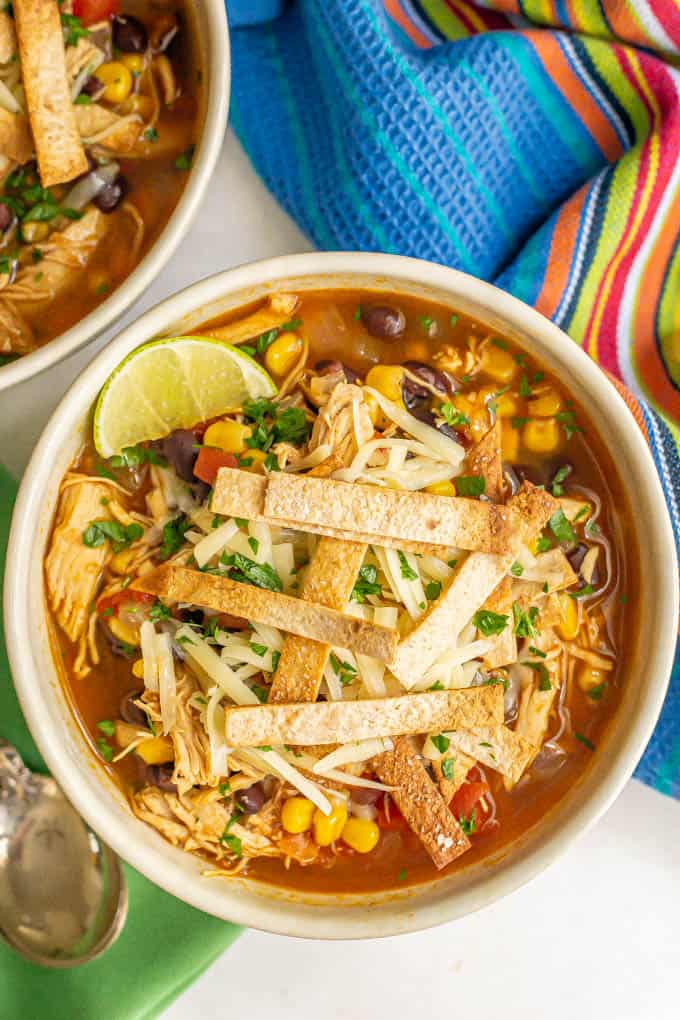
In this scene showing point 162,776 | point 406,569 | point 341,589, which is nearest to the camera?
point 341,589

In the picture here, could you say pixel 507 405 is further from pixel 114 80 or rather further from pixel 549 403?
pixel 114 80

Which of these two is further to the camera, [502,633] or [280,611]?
[502,633]

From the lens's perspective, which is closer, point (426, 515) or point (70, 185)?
point (426, 515)

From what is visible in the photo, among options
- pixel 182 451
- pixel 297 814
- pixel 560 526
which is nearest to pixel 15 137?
pixel 182 451

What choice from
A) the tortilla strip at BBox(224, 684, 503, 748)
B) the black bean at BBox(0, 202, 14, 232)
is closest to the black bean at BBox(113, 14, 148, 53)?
the black bean at BBox(0, 202, 14, 232)

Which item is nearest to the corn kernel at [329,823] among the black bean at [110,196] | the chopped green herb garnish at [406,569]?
the chopped green herb garnish at [406,569]

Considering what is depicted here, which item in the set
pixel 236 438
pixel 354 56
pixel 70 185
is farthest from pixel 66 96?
pixel 236 438

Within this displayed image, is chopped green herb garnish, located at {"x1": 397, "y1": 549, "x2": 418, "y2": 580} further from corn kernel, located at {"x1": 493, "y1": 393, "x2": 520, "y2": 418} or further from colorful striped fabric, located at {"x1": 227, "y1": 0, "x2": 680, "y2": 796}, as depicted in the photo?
colorful striped fabric, located at {"x1": 227, "y1": 0, "x2": 680, "y2": 796}

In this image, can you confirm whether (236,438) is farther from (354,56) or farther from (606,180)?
(606,180)
